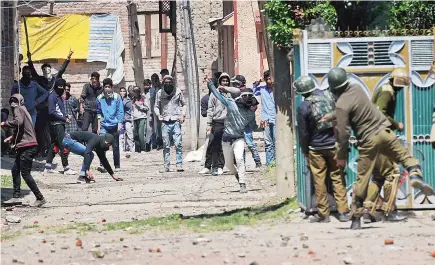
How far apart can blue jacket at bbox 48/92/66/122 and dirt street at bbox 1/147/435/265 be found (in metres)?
3.30

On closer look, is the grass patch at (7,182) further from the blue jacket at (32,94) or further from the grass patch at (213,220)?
the grass patch at (213,220)

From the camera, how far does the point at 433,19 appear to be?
14047 mm

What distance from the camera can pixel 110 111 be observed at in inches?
888

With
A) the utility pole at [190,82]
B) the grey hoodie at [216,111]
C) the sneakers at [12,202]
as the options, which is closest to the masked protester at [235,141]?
the grey hoodie at [216,111]

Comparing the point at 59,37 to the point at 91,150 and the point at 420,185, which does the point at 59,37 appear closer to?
the point at 91,150

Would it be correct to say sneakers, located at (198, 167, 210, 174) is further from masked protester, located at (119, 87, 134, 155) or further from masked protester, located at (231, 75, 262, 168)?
masked protester, located at (119, 87, 134, 155)

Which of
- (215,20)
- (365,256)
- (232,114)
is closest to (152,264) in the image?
(365,256)

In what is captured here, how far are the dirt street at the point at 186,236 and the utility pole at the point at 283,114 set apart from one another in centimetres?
97

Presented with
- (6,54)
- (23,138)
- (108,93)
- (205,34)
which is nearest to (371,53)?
(23,138)

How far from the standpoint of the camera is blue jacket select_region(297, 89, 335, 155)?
506 inches

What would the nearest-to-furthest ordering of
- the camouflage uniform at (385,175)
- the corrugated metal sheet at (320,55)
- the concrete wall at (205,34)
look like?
the camouflage uniform at (385,175) → the corrugated metal sheet at (320,55) → the concrete wall at (205,34)

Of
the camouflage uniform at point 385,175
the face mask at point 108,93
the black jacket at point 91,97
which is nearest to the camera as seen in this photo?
the camouflage uniform at point 385,175

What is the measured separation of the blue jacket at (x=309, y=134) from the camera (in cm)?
1286

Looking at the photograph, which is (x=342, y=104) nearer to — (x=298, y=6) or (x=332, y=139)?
(x=332, y=139)
